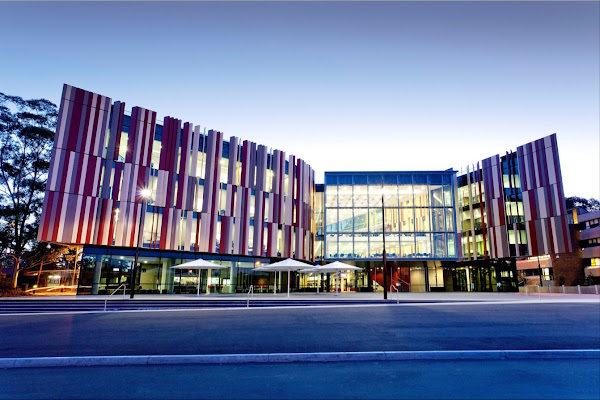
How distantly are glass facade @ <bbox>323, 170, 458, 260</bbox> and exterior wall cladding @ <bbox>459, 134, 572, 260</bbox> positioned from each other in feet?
15.0

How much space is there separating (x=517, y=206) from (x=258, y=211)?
2873 centimetres

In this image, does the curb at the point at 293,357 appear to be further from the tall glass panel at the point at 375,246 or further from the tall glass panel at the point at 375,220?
the tall glass panel at the point at 375,220

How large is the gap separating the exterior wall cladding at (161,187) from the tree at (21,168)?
35.8 feet

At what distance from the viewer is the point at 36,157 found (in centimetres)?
Result: 3725

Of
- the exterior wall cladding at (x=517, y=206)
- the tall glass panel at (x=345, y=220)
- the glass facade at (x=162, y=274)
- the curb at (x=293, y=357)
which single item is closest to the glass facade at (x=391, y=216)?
the tall glass panel at (x=345, y=220)

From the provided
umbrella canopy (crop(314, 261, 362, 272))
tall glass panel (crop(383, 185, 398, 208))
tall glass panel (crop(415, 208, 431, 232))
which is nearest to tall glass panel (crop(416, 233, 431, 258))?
tall glass panel (crop(415, 208, 431, 232))

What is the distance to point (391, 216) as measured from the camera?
137 ft

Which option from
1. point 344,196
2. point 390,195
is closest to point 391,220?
point 390,195

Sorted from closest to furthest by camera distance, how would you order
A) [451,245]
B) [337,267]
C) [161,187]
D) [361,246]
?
[337,267], [161,187], [451,245], [361,246]

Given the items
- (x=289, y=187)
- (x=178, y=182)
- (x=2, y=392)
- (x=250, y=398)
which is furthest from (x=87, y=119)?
(x=250, y=398)

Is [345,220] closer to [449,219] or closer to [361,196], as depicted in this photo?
[361,196]

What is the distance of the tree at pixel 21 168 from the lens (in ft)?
114

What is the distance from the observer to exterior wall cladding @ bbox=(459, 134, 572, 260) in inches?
1487

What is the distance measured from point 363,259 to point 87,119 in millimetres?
29850
